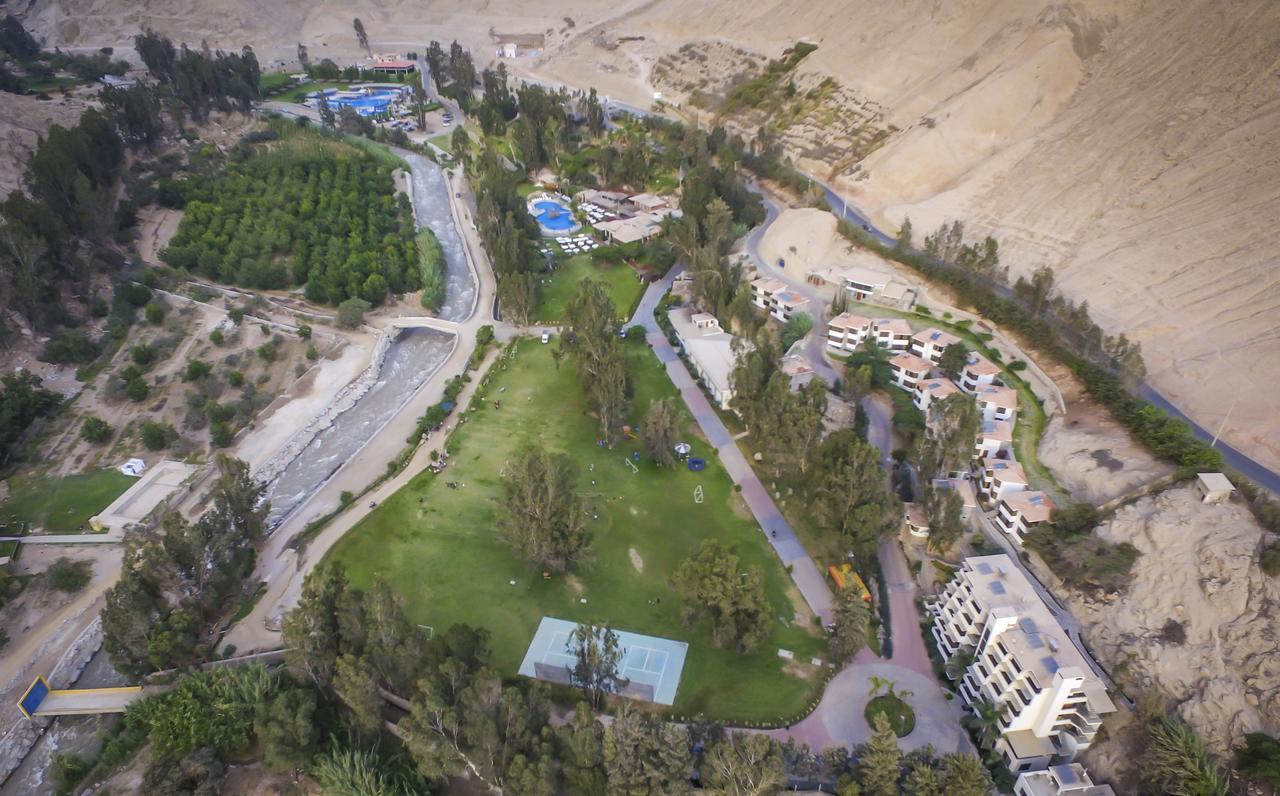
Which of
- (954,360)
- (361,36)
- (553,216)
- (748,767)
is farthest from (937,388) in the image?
(361,36)

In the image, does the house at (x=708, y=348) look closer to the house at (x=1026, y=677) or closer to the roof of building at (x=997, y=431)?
the roof of building at (x=997, y=431)

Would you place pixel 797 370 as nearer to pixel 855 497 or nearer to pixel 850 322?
pixel 850 322

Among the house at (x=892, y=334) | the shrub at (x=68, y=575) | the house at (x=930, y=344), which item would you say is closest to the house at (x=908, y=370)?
the house at (x=930, y=344)

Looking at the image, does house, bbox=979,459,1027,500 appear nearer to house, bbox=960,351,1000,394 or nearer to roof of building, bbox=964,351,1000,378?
house, bbox=960,351,1000,394

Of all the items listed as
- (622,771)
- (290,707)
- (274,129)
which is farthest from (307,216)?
(622,771)

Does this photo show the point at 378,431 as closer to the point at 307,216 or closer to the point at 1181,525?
the point at 307,216

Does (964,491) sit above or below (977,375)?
below
